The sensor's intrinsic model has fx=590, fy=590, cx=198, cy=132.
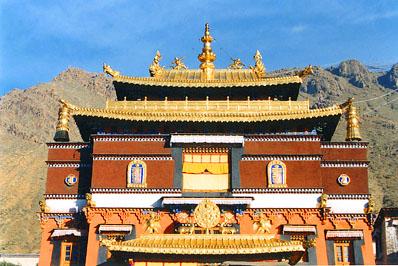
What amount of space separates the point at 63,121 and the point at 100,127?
2556 millimetres

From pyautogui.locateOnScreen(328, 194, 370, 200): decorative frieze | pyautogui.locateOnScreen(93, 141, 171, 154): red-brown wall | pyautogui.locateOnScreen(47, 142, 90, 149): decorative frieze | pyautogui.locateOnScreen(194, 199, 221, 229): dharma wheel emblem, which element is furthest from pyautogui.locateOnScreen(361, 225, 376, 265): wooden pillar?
pyautogui.locateOnScreen(47, 142, 90, 149): decorative frieze

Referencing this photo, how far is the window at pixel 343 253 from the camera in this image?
A: 27703mm

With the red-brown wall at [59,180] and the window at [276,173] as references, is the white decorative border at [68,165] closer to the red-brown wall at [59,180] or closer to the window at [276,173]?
the red-brown wall at [59,180]

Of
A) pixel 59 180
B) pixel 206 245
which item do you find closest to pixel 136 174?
pixel 59 180

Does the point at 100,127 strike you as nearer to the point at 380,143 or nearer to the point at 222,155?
the point at 222,155

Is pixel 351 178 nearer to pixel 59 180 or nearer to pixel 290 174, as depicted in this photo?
pixel 290 174

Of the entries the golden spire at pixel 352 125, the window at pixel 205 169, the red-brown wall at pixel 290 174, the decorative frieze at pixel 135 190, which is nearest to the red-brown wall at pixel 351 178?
the red-brown wall at pixel 290 174

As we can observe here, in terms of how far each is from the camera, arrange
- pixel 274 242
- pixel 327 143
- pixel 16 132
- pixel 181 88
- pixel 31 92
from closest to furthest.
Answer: pixel 274 242, pixel 327 143, pixel 181 88, pixel 16 132, pixel 31 92

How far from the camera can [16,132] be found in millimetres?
132125

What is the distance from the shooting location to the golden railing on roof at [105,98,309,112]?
30.5 metres

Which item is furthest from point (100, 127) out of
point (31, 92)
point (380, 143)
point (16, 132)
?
point (31, 92)

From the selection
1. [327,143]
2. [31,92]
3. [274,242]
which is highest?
[31,92]

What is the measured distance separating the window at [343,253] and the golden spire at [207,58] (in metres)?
12.9

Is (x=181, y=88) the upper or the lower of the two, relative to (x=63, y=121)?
upper
